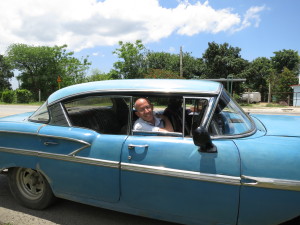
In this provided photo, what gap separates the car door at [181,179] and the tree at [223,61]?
29.8m

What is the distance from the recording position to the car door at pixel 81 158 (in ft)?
8.38

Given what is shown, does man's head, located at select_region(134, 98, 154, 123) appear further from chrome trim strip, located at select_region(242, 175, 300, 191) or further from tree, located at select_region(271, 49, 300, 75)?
tree, located at select_region(271, 49, 300, 75)

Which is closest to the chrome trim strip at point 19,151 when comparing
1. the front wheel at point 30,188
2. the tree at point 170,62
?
the front wheel at point 30,188

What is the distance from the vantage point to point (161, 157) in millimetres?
2350

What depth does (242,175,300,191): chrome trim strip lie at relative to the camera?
197cm

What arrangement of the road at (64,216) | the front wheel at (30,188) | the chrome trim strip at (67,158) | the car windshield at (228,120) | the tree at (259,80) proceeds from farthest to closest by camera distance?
the tree at (259,80) → the front wheel at (30,188) → the road at (64,216) → the chrome trim strip at (67,158) → the car windshield at (228,120)

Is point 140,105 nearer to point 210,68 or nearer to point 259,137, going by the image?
point 259,137

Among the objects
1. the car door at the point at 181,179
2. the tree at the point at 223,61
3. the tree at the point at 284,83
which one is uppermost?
the tree at the point at 223,61

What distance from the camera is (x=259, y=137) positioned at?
236cm

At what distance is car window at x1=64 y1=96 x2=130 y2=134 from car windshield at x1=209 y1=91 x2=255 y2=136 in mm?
959

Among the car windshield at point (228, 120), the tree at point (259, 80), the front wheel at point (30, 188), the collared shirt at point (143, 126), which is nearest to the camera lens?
the car windshield at point (228, 120)

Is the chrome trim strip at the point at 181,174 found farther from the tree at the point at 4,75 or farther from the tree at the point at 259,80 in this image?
the tree at the point at 4,75

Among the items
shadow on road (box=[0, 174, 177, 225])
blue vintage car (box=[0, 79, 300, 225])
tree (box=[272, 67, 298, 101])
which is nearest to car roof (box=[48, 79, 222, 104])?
blue vintage car (box=[0, 79, 300, 225])

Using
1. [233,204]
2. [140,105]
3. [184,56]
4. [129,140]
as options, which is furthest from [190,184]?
[184,56]
